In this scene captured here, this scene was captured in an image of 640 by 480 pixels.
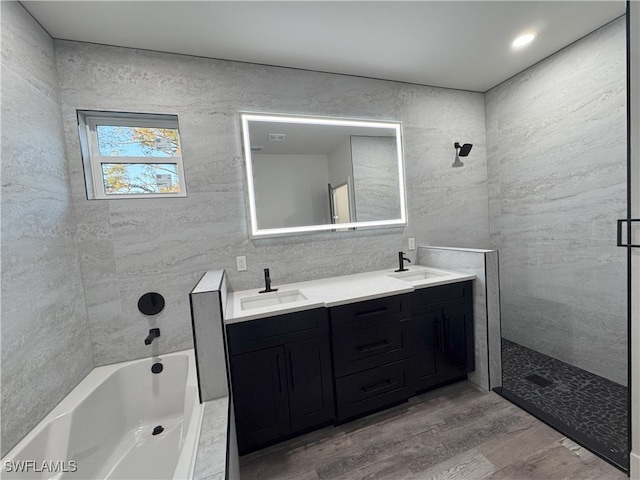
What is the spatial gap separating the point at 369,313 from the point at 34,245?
1922mm

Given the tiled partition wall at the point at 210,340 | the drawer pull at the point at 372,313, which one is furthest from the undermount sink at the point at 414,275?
the tiled partition wall at the point at 210,340

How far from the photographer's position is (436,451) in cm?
160

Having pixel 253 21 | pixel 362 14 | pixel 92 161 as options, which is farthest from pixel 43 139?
pixel 362 14

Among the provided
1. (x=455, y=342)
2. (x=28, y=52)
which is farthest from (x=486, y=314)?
(x=28, y=52)

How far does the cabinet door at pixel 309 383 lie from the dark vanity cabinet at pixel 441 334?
2.15 feet

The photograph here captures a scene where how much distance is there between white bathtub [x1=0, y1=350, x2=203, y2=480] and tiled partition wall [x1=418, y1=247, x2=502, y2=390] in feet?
6.66

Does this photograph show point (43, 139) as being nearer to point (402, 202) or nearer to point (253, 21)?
point (253, 21)

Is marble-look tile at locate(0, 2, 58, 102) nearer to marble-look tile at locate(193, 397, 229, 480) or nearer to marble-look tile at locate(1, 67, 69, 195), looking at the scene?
marble-look tile at locate(1, 67, 69, 195)

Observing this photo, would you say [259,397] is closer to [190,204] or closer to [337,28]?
[190,204]

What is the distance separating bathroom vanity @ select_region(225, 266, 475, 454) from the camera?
1603mm

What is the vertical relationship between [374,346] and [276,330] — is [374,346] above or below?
below

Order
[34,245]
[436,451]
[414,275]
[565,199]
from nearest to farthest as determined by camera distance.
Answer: [34,245] → [436,451] → [565,199] → [414,275]

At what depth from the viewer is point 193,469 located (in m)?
1.01

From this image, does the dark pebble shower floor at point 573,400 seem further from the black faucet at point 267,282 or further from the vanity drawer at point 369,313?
the black faucet at point 267,282
